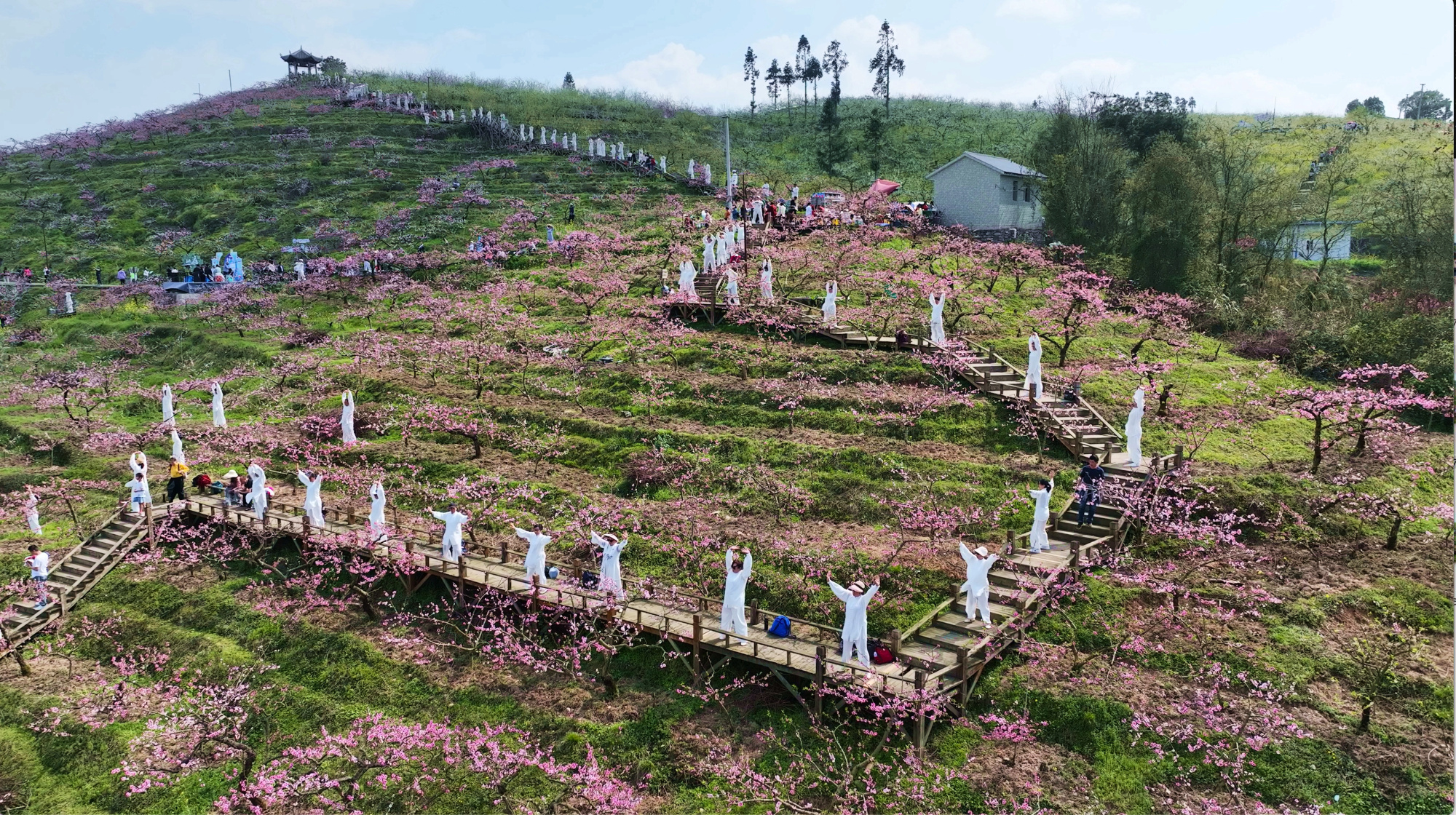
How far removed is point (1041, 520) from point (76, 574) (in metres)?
26.4

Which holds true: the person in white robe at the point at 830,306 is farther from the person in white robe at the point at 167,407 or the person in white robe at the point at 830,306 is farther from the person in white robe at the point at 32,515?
the person in white robe at the point at 32,515

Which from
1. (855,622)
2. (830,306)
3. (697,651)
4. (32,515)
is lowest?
(697,651)

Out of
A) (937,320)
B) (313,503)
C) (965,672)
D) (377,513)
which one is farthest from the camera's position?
(937,320)

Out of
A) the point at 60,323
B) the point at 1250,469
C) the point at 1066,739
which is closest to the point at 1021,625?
the point at 1066,739

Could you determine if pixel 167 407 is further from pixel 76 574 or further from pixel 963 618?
pixel 963 618

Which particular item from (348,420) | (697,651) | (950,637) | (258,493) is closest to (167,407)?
(348,420)

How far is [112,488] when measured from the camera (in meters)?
29.6

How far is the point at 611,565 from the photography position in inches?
780

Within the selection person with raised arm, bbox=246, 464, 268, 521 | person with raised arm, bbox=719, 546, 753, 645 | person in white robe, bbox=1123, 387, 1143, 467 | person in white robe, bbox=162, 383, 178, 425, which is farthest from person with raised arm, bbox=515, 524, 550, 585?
person in white robe, bbox=162, 383, 178, 425

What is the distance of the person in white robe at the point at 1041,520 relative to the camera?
64.7 feet

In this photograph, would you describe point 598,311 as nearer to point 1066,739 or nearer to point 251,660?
point 251,660

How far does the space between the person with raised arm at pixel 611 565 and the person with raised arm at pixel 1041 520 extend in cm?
950

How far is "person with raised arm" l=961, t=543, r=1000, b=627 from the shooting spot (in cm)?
1759

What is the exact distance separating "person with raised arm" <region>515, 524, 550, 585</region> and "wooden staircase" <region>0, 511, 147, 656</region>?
43.8 ft
